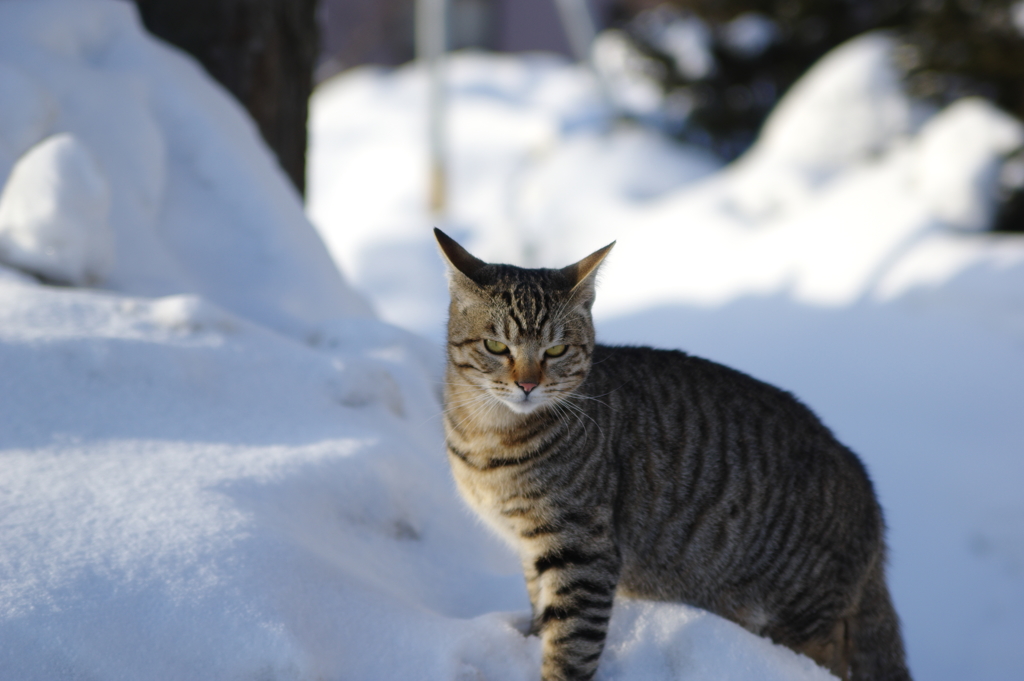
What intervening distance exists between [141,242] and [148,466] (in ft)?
3.93

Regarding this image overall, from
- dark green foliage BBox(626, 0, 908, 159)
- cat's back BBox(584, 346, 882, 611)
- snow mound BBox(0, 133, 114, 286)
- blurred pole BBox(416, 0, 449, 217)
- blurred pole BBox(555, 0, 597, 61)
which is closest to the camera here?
cat's back BBox(584, 346, 882, 611)

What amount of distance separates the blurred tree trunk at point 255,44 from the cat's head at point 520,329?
84.0 inches

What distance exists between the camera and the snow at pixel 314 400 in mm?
1716

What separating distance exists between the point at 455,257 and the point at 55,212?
1.34m

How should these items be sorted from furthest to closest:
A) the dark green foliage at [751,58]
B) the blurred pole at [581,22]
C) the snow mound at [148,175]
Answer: the blurred pole at [581,22] → the dark green foliage at [751,58] → the snow mound at [148,175]

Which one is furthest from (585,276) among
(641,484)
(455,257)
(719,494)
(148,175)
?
(148,175)

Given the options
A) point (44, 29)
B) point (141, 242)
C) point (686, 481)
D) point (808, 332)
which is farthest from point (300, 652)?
point (808, 332)

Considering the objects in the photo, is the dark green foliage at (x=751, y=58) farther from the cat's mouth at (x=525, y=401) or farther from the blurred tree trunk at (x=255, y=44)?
the cat's mouth at (x=525, y=401)

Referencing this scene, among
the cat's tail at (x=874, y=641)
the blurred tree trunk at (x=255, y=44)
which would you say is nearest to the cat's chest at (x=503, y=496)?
the cat's tail at (x=874, y=641)

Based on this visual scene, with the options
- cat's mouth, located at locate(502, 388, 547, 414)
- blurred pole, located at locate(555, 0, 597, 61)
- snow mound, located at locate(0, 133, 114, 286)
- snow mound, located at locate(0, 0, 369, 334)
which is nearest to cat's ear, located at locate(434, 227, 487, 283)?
cat's mouth, located at locate(502, 388, 547, 414)

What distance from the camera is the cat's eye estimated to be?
2041 mm

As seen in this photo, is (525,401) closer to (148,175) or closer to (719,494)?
(719,494)

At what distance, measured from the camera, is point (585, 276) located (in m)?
2.06

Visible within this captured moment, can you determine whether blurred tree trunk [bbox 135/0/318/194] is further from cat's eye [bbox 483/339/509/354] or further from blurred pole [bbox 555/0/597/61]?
blurred pole [bbox 555/0/597/61]
